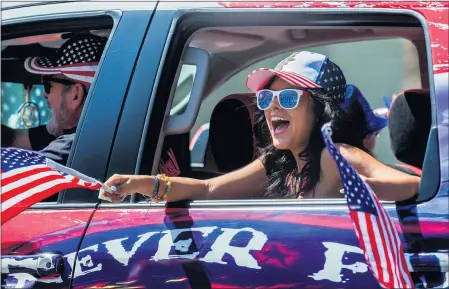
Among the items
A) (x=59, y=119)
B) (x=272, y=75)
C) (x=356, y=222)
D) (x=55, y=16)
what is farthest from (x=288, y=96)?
(x=59, y=119)

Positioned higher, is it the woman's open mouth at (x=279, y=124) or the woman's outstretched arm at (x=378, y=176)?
the woman's open mouth at (x=279, y=124)

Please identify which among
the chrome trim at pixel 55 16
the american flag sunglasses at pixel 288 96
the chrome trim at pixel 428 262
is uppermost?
the chrome trim at pixel 55 16

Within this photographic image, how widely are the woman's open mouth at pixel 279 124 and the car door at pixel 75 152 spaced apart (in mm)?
514

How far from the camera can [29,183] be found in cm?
229

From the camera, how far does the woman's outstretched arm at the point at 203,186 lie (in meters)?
2.35

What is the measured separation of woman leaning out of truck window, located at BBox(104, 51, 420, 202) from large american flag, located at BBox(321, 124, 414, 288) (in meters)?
0.34

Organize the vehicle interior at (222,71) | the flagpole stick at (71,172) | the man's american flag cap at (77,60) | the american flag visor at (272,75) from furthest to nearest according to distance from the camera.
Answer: the man's american flag cap at (77,60)
the vehicle interior at (222,71)
the american flag visor at (272,75)
the flagpole stick at (71,172)

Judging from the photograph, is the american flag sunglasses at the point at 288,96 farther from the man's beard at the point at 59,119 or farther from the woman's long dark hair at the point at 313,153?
the man's beard at the point at 59,119

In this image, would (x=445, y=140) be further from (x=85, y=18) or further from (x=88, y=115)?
(x=85, y=18)

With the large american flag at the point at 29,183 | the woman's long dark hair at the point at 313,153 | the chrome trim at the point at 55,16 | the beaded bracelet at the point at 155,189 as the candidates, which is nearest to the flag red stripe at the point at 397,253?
the woman's long dark hair at the point at 313,153

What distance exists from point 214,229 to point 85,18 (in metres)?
0.95

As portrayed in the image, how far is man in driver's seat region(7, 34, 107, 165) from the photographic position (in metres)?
3.05

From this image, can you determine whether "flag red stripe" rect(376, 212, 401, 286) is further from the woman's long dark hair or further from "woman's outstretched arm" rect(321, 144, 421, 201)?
the woman's long dark hair

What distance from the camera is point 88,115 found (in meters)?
2.51
